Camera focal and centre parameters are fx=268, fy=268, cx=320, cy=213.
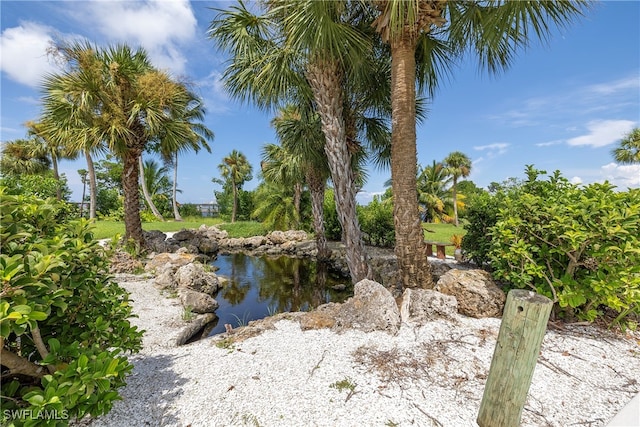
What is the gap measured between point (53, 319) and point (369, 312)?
3120 mm

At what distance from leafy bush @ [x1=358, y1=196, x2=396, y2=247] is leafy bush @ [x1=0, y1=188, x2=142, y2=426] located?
10215mm

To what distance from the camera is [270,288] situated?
769 centimetres

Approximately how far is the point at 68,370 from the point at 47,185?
1320cm

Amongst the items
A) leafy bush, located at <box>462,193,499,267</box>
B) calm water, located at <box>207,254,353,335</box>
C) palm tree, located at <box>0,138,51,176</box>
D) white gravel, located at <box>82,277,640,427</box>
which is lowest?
calm water, located at <box>207,254,353,335</box>

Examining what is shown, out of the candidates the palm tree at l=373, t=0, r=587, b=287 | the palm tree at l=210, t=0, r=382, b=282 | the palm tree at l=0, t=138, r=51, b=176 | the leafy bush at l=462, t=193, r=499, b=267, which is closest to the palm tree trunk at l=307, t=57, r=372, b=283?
the palm tree at l=210, t=0, r=382, b=282

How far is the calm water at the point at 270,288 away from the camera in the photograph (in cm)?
584

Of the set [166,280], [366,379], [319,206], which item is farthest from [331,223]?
Answer: [366,379]

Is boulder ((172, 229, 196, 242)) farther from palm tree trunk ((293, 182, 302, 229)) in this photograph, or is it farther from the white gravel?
the white gravel

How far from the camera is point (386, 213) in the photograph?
11586 millimetres

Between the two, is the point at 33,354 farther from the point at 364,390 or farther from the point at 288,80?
the point at 288,80

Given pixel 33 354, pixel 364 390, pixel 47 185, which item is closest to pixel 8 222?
pixel 33 354

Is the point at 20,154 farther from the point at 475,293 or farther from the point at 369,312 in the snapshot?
the point at 475,293

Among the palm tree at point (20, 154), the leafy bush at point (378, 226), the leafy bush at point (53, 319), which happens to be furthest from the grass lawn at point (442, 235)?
the palm tree at point (20, 154)

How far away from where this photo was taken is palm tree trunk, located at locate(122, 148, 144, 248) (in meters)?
8.06
